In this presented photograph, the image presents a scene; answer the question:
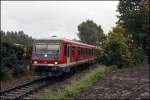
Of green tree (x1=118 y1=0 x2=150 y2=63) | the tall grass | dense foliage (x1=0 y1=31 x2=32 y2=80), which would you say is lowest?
the tall grass

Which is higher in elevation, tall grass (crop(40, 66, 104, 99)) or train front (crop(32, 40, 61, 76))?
train front (crop(32, 40, 61, 76))

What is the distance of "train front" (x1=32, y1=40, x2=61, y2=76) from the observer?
20.2 meters

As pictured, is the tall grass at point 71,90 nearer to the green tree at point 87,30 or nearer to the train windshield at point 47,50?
the train windshield at point 47,50

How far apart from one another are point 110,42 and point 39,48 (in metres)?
7.31

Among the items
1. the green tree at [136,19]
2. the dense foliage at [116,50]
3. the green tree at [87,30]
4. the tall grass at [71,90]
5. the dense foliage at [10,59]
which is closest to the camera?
the tall grass at [71,90]

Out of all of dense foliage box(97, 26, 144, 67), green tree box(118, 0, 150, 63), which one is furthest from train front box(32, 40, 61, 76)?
green tree box(118, 0, 150, 63)

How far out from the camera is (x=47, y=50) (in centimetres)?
2047

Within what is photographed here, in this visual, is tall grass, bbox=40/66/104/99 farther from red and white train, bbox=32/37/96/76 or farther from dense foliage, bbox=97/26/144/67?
dense foliage, bbox=97/26/144/67

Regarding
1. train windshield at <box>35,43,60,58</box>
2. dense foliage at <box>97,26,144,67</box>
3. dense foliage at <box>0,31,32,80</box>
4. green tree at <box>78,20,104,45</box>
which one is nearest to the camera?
dense foliage at <box>0,31,32,80</box>

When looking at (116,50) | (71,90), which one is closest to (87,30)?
(116,50)

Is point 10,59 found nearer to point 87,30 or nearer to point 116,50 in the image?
point 116,50

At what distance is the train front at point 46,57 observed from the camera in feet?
66.3

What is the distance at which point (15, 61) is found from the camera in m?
21.0

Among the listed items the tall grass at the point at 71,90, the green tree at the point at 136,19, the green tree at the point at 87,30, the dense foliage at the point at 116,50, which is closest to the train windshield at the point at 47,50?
the tall grass at the point at 71,90
